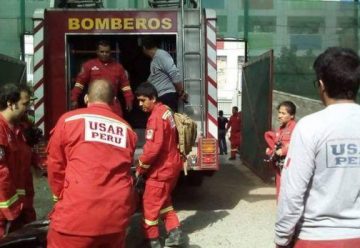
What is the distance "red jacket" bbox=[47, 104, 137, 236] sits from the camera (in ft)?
11.8

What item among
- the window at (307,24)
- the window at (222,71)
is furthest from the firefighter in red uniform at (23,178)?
the window at (222,71)

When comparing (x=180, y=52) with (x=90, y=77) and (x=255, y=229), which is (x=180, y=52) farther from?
(x=255, y=229)

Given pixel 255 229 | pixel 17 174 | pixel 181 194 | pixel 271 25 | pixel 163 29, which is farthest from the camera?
pixel 271 25

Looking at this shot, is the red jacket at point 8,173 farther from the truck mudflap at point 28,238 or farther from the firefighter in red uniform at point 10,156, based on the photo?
the truck mudflap at point 28,238

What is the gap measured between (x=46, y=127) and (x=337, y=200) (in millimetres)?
5413

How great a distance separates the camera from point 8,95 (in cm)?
474

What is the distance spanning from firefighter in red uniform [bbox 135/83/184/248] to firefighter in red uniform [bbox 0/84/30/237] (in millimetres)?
1455

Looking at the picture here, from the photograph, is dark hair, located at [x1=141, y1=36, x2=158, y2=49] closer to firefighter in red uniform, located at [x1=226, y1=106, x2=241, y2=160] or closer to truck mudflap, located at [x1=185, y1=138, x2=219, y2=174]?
truck mudflap, located at [x1=185, y1=138, x2=219, y2=174]

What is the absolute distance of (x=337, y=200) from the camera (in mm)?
2809

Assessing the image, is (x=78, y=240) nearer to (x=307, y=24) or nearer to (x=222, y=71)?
(x=307, y=24)

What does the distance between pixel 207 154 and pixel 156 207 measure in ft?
4.47

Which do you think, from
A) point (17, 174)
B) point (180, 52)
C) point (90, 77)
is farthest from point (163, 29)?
point (17, 174)

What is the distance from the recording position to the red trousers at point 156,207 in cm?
600

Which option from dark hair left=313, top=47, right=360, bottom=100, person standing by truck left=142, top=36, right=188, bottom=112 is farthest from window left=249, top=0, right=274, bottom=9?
dark hair left=313, top=47, right=360, bottom=100
